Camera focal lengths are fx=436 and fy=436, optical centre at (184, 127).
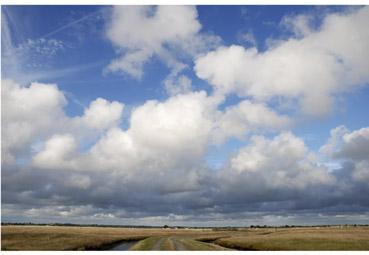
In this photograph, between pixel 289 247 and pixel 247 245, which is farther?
pixel 247 245

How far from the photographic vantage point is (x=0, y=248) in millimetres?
55719

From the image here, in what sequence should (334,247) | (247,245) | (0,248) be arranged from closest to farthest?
(0,248) < (334,247) < (247,245)

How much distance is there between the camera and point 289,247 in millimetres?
70062

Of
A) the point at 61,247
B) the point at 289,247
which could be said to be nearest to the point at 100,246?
the point at 61,247
